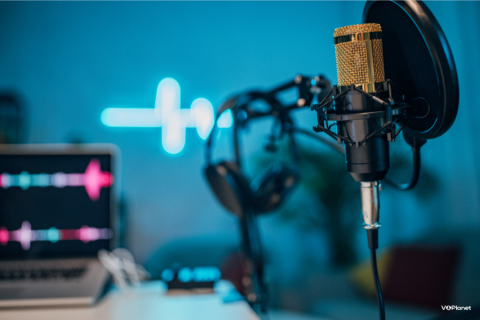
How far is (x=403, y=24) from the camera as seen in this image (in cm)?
31

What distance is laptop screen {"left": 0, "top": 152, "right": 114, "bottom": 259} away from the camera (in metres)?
0.97

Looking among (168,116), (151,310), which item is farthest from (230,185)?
(168,116)

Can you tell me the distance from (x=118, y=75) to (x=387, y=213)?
1.69 meters

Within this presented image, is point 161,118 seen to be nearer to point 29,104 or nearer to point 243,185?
point 29,104

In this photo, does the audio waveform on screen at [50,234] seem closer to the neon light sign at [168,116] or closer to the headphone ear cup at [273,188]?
the headphone ear cup at [273,188]

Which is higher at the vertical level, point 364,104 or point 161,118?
point 161,118

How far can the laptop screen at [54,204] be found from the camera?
0.97 meters

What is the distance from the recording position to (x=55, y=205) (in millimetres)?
991

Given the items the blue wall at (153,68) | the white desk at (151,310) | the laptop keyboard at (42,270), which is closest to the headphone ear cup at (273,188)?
the white desk at (151,310)

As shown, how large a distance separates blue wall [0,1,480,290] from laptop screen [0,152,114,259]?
881mm

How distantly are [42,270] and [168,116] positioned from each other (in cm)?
116

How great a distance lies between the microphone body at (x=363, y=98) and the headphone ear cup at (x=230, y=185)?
1.13 ft

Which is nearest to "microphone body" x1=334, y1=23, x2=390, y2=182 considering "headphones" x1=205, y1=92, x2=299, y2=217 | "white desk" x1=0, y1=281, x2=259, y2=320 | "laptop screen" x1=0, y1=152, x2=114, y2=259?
"headphones" x1=205, y1=92, x2=299, y2=217

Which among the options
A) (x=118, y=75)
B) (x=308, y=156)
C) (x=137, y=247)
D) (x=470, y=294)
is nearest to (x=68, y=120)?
(x=118, y=75)
